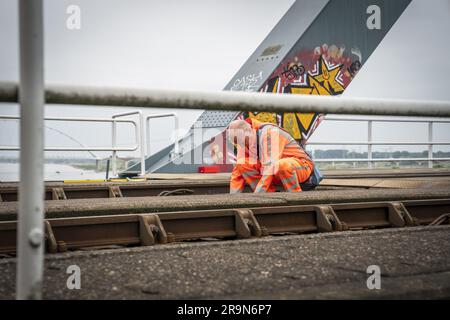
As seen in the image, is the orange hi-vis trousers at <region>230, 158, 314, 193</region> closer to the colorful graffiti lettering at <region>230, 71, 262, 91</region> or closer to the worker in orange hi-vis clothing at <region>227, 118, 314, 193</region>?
the worker in orange hi-vis clothing at <region>227, 118, 314, 193</region>

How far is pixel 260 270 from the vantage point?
244 centimetres

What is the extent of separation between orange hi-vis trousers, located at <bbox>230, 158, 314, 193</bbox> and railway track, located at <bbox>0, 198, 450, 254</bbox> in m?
1.96

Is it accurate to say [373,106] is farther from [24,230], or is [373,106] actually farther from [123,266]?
[24,230]

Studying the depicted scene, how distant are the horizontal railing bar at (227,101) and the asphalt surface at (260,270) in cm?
60

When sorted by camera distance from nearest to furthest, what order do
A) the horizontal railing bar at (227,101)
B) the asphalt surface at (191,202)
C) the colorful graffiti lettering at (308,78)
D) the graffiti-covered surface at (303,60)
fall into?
the horizontal railing bar at (227,101) → the asphalt surface at (191,202) → the graffiti-covered surface at (303,60) → the colorful graffiti lettering at (308,78)

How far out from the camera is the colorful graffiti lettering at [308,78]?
719 inches

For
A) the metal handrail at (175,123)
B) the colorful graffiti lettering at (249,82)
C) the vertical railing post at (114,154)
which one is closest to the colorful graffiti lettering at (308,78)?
the colorful graffiti lettering at (249,82)

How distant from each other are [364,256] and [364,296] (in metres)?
0.85

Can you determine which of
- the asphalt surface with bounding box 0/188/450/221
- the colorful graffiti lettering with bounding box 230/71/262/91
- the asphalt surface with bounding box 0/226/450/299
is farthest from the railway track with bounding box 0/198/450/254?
the colorful graffiti lettering with bounding box 230/71/262/91

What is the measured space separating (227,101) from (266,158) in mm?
4791

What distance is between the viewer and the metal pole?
1742mm

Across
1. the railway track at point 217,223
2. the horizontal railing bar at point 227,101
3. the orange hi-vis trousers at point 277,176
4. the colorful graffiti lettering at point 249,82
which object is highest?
the colorful graffiti lettering at point 249,82

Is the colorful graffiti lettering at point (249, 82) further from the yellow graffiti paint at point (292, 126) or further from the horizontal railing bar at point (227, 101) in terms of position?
the horizontal railing bar at point (227, 101)
